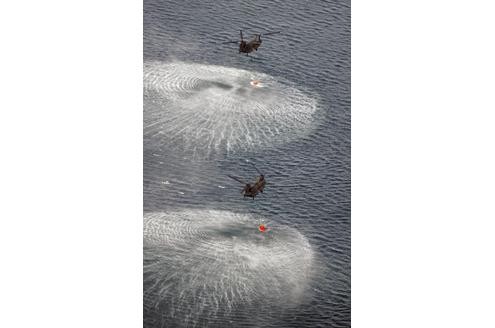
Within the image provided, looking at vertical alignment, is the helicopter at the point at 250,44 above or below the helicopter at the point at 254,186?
above

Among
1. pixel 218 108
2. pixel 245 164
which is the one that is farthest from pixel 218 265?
pixel 218 108

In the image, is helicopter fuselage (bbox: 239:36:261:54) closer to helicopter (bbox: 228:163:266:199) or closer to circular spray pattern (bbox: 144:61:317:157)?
circular spray pattern (bbox: 144:61:317:157)

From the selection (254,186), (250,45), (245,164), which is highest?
(250,45)

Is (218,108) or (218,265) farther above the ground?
(218,108)

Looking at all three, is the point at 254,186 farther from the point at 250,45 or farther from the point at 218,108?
the point at 250,45

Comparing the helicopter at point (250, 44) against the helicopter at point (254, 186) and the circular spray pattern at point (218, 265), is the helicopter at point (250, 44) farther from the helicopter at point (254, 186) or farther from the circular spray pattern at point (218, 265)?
the circular spray pattern at point (218, 265)

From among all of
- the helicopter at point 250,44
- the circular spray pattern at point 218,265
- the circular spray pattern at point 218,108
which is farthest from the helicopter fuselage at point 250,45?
the circular spray pattern at point 218,265

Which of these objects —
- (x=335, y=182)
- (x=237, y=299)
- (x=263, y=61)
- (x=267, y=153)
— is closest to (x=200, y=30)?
(x=263, y=61)

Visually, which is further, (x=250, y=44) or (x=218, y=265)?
(x=250, y=44)
